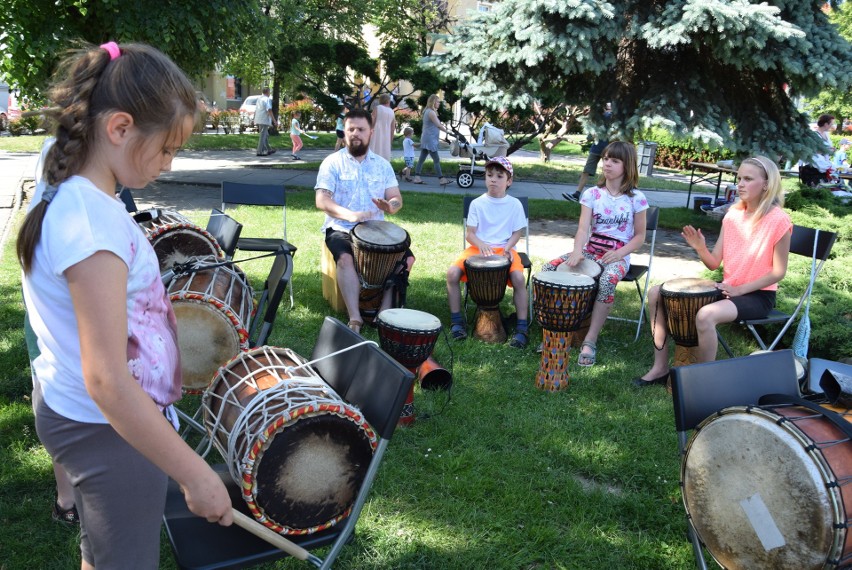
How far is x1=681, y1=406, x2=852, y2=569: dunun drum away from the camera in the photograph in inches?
76.5

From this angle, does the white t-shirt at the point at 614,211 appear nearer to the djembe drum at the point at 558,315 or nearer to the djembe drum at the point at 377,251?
the djembe drum at the point at 558,315

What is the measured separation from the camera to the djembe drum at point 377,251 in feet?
16.1

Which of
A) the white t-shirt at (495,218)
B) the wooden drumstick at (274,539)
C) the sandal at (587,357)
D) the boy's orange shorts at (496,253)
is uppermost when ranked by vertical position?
the white t-shirt at (495,218)

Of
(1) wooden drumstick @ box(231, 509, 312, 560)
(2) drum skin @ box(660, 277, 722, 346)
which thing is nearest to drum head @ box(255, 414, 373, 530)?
(1) wooden drumstick @ box(231, 509, 312, 560)

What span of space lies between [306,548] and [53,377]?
102 cm

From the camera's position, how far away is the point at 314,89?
15.1 meters

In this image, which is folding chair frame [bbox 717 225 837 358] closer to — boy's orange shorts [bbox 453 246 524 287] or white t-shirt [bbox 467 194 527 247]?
boy's orange shorts [bbox 453 246 524 287]

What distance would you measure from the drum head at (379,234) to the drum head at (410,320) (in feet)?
4.08

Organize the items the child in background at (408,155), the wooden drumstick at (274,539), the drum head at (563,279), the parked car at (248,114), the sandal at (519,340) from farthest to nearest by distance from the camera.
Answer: the parked car at (248,114) → the child in background at (408,155) → the sandal at (519,340) → the drum head at (563,279) → the wooden drumstick at (274,539)

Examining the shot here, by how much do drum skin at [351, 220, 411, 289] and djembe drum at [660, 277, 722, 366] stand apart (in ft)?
6.28

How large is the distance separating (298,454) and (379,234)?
3.11 meters

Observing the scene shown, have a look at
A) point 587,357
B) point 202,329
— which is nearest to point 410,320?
point 202,329

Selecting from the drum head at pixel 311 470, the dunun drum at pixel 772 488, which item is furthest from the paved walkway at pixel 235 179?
the dunun drum at pixel 772 488

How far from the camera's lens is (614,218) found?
5.09 meters
